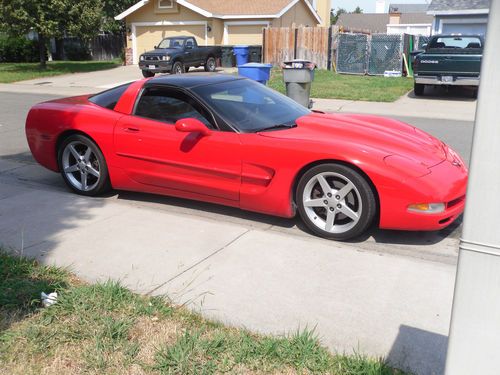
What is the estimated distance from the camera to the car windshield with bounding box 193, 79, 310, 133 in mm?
5039

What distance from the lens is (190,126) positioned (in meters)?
4.86

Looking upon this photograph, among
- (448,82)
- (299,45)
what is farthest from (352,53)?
(448,82)

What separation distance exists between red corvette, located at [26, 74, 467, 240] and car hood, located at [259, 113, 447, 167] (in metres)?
0.01

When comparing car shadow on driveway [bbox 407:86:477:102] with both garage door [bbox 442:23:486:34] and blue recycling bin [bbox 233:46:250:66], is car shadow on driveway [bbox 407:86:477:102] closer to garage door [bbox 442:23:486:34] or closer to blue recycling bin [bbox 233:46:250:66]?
blue recycling bin [bbox 233:46:250:66]

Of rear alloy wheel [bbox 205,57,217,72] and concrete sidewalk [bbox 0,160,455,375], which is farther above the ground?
rear alloy wheel [bbox 205,57,217,72]

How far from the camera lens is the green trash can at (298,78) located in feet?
41.2

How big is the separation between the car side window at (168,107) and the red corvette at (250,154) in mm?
11

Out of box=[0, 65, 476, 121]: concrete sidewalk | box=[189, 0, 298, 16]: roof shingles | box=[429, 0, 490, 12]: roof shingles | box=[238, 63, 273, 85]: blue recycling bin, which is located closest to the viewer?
box=[0, 65, 476, 121]: concrete sidewalk

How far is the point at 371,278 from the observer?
3822mm

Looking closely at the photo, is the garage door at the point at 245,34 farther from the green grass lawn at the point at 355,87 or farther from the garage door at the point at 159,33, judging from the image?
the green grass lawn at the point at 355,87

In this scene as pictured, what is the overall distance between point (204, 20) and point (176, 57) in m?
7.56

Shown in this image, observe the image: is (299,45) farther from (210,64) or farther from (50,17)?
(50,17)

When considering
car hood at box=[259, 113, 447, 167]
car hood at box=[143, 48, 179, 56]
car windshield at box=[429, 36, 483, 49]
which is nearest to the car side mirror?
car hood at box=[259, 113, 447, 167]

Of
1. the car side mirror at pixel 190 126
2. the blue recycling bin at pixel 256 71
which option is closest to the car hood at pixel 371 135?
the car side mirror at pixel 190 126
